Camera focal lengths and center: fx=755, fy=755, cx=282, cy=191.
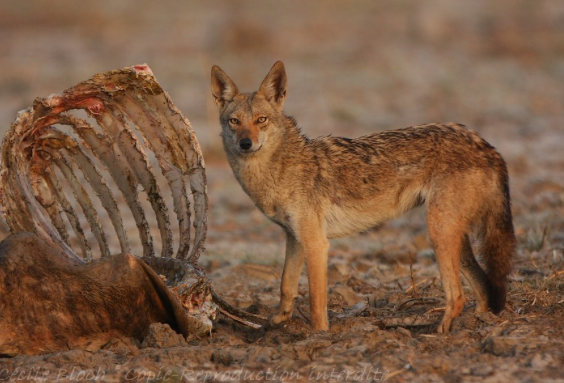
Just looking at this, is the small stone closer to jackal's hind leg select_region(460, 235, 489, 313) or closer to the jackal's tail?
the jackal's tail

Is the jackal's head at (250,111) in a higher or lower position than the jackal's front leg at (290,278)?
higher

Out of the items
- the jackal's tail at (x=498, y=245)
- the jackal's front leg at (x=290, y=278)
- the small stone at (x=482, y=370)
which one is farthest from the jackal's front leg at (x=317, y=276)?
the small stone at (x=482, y=370)

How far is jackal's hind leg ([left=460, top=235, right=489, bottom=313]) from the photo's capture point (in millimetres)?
6242

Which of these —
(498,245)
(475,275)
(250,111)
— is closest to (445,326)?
(475,275)

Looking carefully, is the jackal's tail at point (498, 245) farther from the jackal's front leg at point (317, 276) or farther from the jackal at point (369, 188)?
the jackal's front leg at point (317, 276)

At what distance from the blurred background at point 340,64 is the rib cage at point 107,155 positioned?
3250mm

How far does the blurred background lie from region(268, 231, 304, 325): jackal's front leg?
3.33 meters

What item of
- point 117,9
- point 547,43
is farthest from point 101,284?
point 117,9

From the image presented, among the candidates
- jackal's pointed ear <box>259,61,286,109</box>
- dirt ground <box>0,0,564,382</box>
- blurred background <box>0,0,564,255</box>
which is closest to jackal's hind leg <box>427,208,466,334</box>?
dirt ground <box>0,0,564,382</box>

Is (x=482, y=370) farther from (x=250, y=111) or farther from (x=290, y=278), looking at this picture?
(x=250, y=111)

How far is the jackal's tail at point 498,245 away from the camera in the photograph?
6.08 metres

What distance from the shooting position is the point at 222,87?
705 cm

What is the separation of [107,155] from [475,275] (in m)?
3.32

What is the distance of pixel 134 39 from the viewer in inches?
1109
